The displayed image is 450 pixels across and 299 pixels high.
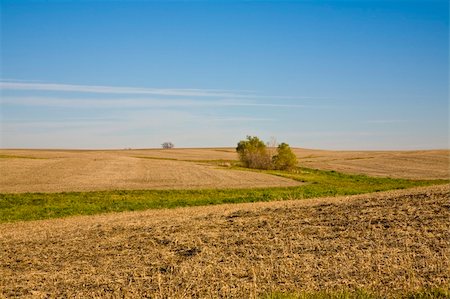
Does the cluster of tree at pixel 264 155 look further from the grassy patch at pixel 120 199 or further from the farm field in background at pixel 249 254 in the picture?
the farm field in background at pixel 249 254

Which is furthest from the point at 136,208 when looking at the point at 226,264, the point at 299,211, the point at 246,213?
the point at 226,264

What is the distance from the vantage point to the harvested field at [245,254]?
1195 centimetres

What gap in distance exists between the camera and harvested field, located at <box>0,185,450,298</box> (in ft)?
39.2

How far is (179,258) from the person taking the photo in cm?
1534

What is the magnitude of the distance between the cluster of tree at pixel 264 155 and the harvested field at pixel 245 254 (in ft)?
202

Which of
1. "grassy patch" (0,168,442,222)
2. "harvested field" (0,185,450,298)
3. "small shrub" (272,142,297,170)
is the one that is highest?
"small shrub" (272,142,297,170)

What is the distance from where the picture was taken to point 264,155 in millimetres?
91062

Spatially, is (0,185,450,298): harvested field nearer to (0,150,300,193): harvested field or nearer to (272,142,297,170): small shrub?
(0,150,300,193): harvested field

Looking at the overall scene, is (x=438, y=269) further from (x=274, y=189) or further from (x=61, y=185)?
(x=61, y=185)

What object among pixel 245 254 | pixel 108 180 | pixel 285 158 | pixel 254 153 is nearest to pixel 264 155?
pixel 254 153

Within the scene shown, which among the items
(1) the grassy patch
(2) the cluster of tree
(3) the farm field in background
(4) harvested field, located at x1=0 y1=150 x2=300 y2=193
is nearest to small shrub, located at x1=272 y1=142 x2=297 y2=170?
(2) the cluster of tree

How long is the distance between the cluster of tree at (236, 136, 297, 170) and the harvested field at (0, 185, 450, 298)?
61.7 meters

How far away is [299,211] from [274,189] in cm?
2570

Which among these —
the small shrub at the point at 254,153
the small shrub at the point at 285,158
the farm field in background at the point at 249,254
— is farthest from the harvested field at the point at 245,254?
the small shrub at the point at 254,153
